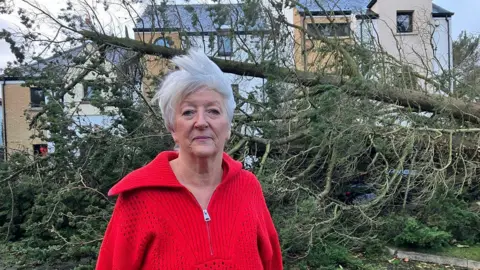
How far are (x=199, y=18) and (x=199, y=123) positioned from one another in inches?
231

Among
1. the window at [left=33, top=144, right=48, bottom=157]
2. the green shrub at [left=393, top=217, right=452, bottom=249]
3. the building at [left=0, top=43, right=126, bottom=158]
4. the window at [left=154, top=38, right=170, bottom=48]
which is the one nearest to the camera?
the green shrub at [left=393, top=217, right=452, bottom=249]

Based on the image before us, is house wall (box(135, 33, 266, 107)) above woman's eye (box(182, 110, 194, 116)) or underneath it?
above

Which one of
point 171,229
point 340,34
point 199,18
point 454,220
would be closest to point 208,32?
point 199,18

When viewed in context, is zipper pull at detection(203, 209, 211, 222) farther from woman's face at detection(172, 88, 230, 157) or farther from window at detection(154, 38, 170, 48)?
window at detection(154, 38, 170, 48)

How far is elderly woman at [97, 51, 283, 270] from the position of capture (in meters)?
1.79

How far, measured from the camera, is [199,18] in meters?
7.40

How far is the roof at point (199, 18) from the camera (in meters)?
7.13

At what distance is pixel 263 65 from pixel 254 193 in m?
5.12

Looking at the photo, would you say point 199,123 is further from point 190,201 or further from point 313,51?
point 313,51

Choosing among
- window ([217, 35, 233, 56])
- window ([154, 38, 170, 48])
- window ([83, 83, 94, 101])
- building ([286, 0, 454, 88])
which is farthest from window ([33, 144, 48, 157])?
building ([286, 0, 454, 88])

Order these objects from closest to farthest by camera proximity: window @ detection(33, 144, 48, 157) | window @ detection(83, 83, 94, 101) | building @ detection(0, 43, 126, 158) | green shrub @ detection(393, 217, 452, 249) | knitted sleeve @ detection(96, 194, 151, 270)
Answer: knitted sleeve @ detection(96, 194, 151, 270)
green shrub @ detection(393, 217, 452, 249)
building @ detection(0, 43, 126, 158)
window @ detection(83, 83, 94, 101)
window @ detection(33, 144, 48, 157)

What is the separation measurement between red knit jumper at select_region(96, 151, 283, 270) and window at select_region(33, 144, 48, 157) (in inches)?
211

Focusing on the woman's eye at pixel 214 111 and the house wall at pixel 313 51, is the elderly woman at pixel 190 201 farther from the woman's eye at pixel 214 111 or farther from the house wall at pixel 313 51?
the house wall at pixel 313 51

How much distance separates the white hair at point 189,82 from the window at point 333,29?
24.2 feet
